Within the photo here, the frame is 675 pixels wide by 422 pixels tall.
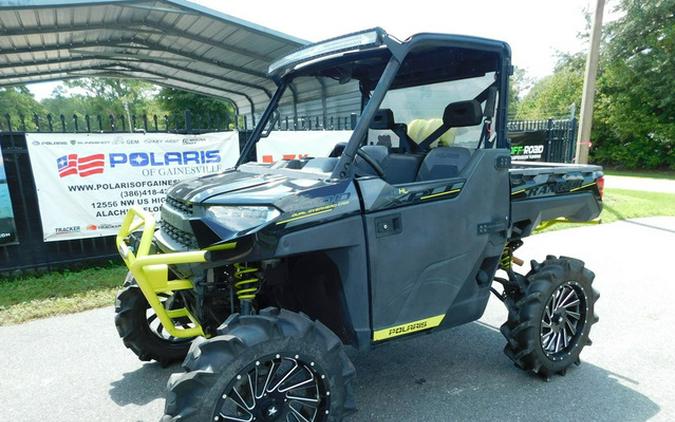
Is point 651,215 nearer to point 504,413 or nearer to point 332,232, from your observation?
point 504,413

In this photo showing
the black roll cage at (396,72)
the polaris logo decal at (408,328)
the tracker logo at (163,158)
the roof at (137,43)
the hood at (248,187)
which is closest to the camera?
the hood at (248,187)

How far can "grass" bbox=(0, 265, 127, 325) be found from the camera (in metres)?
4.77

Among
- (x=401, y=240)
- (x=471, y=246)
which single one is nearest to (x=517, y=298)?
(x=471, y=246)

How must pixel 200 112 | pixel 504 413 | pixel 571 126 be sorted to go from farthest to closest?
pixel 200 112 → pixel 571 126 → pixel 504 413

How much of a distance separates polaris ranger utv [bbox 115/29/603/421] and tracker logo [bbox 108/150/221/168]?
3.39 m

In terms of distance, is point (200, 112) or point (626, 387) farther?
point (200, 112)

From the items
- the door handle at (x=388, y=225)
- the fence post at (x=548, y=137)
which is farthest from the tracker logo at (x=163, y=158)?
the fence post at (x=548, y=137)

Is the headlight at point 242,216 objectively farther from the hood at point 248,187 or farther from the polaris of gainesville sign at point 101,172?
the polaris of gainesville sign at point 101,172

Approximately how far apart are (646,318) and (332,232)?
380 cm

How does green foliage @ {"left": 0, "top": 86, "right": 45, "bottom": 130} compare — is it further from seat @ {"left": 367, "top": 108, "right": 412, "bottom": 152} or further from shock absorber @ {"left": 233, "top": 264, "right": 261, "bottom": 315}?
shock absorber @ {"left": 233, "top": 264, "right": 261, "bottom": 315}

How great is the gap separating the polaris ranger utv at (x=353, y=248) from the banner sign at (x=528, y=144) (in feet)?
24.6

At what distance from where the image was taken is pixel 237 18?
10.7 meters

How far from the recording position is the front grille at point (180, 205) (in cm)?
259

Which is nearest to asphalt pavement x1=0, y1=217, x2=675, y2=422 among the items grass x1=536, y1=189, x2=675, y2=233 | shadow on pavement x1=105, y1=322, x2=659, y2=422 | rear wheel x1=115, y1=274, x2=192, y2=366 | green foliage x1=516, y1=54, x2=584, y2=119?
shadow on pavement x1=105, y1=322, x2=659, y2=422
